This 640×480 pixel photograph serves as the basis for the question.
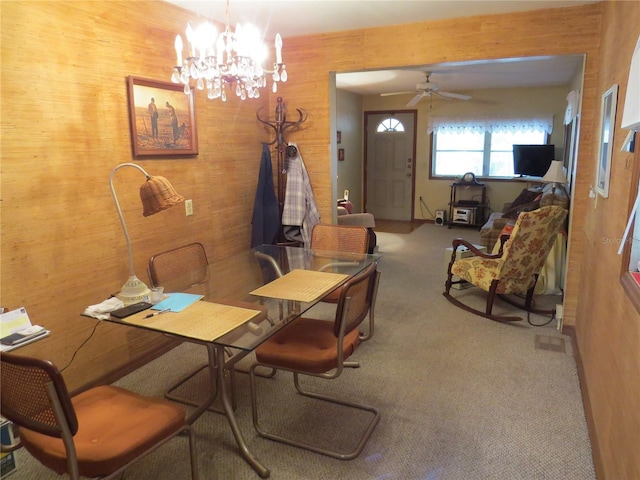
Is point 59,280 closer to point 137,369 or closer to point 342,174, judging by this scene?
point 137,369

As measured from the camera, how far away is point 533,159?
6.93 meters

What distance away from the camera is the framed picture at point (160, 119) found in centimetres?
268

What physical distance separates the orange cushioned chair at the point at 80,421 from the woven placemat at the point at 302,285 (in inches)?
27.0

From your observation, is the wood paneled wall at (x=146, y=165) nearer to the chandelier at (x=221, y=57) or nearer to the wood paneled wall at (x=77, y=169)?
the wood paneled wall at (x=77, y=169)

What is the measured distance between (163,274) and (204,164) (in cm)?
113

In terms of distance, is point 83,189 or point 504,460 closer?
point 504,460

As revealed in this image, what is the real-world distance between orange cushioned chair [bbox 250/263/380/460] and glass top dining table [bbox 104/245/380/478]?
0.54 feet

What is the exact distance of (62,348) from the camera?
94.0 inches

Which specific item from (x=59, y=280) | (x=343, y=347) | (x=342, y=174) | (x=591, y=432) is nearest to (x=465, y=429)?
(x=591, y=432)

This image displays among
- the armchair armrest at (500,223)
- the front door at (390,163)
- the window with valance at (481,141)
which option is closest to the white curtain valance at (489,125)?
the window with valance at (481,141)

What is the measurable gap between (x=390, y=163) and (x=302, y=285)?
6503 mm

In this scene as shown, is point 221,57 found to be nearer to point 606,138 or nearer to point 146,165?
point 146,165

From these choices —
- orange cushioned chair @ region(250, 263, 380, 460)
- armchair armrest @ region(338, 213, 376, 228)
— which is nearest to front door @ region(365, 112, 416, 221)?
armchair armrest @ region(338, 213, 376, 228)

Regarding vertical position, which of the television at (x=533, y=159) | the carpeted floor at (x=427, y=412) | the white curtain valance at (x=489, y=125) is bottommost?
the carpeted floor at (x=427, y=412)
